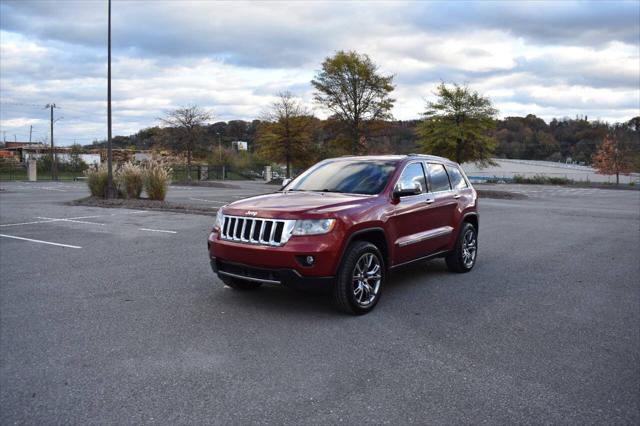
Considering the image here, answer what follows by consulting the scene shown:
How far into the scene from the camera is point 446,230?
7441 mm

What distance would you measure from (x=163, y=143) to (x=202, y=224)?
31566 millimetres

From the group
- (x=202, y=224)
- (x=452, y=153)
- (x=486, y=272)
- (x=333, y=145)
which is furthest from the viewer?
(x=333, y=145)

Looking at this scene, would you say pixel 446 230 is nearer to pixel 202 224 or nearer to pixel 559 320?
pixel 559 320

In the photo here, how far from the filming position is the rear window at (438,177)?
292 inches

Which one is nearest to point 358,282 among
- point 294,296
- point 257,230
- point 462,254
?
point 294,296

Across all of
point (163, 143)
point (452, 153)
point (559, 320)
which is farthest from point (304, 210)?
point (163, 143)

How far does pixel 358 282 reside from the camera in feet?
18.6

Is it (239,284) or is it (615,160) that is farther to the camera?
(615,160)

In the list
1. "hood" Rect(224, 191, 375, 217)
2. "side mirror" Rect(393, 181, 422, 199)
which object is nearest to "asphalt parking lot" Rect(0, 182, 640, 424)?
"hood" Rect(224, 191, 375, 217)

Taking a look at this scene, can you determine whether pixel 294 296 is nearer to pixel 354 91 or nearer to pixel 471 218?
pixel 471 218

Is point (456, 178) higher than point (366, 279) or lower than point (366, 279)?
higher

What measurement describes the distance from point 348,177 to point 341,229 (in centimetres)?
143

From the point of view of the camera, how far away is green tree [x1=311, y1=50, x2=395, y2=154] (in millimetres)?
40469

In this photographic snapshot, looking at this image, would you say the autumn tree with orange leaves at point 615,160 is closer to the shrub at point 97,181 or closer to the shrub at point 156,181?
the shrub at point 156,181
